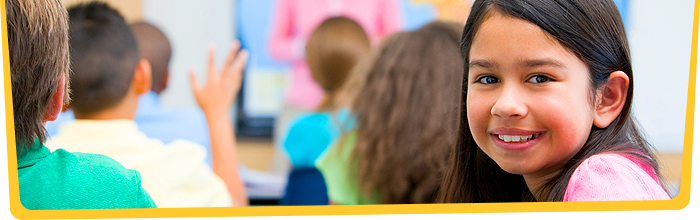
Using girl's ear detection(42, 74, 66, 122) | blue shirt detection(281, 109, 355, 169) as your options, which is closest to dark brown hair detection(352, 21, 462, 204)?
blue shirt detection(281, 109, 355, 169)

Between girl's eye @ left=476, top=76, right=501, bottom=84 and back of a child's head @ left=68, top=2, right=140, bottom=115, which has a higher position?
girl's eye @ left=476, top=76, right=501, bottom=84

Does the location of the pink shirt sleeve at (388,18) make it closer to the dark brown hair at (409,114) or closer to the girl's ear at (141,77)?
the dark brown hair at (409,114)

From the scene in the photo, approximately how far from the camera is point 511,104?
0.53 meters

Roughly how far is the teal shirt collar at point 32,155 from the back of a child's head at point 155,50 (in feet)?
2.13

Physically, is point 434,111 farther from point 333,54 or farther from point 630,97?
point 630,97

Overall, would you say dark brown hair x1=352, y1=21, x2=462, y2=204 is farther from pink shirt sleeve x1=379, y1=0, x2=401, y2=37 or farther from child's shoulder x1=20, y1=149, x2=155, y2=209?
pink shirt sleeve x1=379, y1=0, x2=401, y2=37

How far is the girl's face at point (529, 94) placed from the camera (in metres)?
0.53

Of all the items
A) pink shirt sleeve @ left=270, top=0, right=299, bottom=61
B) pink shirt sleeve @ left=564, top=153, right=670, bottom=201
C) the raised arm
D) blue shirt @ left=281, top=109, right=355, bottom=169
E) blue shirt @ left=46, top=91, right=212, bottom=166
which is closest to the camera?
pink shirt sleeve @ left=564, top=153, right=670, bottom=201

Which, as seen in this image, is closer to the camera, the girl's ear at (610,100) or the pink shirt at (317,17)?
the girl's ear at (610,100)

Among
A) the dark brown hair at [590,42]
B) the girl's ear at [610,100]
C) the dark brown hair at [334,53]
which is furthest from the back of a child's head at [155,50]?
the girl's ear at [610,100]

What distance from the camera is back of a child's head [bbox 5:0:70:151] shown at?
0.54 meters

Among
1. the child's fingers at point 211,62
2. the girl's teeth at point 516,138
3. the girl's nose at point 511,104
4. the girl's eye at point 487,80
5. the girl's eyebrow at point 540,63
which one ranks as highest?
the girl's eyebrow at point 540,63

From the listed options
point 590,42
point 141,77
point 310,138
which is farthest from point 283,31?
point 590,42

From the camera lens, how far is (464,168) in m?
0.68
